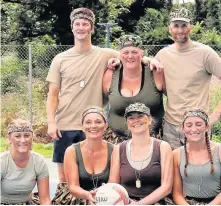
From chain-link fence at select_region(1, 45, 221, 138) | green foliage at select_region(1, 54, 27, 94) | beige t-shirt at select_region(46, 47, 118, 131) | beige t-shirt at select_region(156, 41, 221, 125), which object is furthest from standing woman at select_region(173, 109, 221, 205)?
green foliage at select_region(1, 54, 27, 94)

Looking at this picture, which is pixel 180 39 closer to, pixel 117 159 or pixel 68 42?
pixel 117 159

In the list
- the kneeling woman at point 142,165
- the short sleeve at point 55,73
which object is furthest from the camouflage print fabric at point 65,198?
the short sleeve at point 55,73

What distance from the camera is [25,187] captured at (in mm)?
5414

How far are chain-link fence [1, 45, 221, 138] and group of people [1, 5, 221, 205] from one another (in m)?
6.78

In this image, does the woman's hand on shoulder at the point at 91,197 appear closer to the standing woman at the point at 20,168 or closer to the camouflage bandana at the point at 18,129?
the standing woman at the point at 20,168

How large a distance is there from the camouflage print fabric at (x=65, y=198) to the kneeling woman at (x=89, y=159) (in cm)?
10

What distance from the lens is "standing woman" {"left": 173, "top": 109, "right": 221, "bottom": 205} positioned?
518cm

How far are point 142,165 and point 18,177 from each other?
112cm

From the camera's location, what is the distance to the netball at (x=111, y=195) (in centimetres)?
491

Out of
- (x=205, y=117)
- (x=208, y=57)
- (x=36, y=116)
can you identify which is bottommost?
(x=36, y=116)

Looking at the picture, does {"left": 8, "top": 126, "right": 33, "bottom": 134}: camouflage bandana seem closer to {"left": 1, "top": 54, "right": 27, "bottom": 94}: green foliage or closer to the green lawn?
the green lawn

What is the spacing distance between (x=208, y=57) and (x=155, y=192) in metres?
1.43

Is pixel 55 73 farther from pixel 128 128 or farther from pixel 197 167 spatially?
pixel 197 167

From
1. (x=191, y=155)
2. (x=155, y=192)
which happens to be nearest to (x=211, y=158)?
(x=191, y=155)
